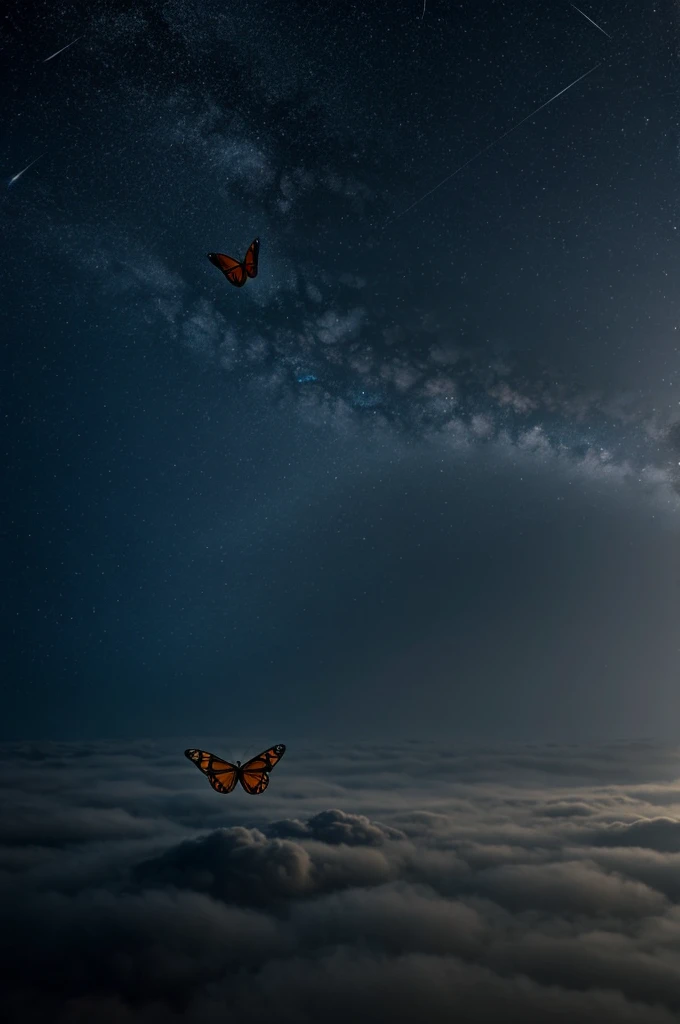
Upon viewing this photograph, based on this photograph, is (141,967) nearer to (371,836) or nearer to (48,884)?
(48,884)

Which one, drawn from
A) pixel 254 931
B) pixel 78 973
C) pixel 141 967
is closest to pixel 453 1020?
pixel 254 931

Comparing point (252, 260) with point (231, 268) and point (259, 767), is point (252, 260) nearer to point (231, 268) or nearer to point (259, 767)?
point (231, 268)

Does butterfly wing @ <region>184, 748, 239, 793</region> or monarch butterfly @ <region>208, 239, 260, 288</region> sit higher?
monarch butterfly @ <region>208, 239, 260, 288</region>

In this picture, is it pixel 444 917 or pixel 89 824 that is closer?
pixel 444 917

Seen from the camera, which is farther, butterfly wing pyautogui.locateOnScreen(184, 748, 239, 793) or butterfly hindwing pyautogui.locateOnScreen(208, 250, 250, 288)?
butterfly wing pyautogui.locateOnScreen(184, 748, 239, 793)

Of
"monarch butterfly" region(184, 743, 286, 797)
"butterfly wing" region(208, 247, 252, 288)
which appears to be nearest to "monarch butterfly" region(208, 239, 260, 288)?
"butterfly wing" region(208, 247, 252, 288)

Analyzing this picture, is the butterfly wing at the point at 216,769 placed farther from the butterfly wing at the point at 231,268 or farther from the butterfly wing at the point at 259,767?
the butterfly wing at the point at 231,268

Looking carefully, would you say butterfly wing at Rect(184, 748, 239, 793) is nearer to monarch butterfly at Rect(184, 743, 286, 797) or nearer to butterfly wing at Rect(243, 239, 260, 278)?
monarch butterfly at Rect(184, 743, 286, 797)
